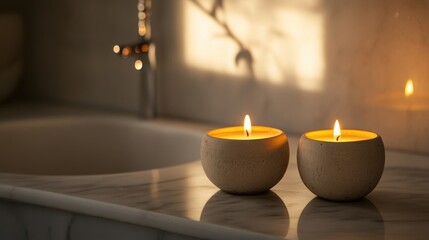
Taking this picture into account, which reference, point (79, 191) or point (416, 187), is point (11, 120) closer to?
point (79, 191)

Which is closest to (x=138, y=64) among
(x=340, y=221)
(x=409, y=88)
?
(x=409, y=88)

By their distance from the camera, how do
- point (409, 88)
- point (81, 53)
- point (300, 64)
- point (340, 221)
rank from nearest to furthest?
1. point (340, 221)
2. point (409, 88)
3. point (300, 64)
4. point (81, 53)

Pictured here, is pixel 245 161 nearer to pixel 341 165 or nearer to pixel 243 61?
pixel 341 165

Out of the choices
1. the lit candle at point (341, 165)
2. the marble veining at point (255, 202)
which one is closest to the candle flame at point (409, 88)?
the marble veining at point (255, 202)

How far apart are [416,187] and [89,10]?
107cm

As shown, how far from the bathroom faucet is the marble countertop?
1.63ft

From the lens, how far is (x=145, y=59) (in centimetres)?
211

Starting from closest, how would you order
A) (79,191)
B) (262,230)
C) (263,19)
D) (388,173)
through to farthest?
(262,230), (79,191), (388,173), (263,19)

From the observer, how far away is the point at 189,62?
2.09 metres

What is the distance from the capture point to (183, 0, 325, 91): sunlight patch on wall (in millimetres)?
1848

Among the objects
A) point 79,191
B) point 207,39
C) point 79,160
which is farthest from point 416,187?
point 79,160

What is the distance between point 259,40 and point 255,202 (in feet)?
1.97

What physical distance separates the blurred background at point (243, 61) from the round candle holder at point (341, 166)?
1.23 feet

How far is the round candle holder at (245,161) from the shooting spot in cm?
140
